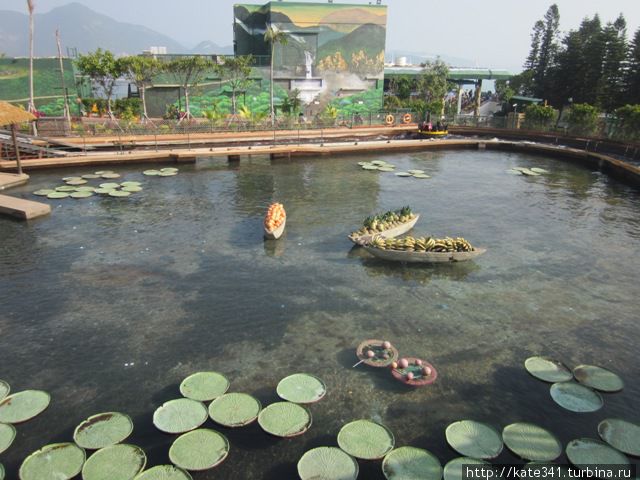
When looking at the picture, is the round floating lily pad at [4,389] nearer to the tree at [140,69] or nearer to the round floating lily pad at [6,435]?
the round floating lily pad at [6,435]

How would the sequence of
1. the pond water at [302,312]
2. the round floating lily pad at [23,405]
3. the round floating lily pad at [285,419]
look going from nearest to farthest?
the round floating lily pad at [285,419]
the round floating lily pad at [23,405]
the pond water at [302,312]

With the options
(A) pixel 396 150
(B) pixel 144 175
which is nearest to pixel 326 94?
(A) pixel 396 150

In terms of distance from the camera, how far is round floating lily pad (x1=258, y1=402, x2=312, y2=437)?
11.1 m

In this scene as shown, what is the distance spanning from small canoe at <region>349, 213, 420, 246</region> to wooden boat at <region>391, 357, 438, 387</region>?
813 cm

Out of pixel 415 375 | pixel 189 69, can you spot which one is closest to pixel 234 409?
pixel 415 375

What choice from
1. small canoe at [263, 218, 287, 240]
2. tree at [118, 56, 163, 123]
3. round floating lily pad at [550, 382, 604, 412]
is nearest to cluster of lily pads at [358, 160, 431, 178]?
small canoe at [263, 218, 287, 240]

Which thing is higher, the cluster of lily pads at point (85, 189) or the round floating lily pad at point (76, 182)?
the round floating lily pad at point (76, 182)

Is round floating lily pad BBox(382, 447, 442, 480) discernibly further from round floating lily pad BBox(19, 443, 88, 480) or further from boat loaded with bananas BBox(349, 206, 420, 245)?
boat loaded with bananas BBox(349, 206, 420, 245)

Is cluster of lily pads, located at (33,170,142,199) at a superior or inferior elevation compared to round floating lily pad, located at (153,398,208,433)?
superior

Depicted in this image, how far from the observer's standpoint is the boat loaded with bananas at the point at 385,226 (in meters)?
21.4

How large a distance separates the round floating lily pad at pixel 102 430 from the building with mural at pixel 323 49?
5609 cm

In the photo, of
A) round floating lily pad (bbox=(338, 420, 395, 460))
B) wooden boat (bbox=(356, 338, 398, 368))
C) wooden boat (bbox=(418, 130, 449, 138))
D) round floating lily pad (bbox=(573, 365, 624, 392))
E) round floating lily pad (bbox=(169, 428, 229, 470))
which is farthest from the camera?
wooden boat (bbox=(418, 130, 449, 138))

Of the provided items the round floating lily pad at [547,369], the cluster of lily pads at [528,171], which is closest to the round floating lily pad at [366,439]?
the round floating lily pad at [547,369]

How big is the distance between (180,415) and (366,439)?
4575 mm
